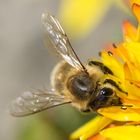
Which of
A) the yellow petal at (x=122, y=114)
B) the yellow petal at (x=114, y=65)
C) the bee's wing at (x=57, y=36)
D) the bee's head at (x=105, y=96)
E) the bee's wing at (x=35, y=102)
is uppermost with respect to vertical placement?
the bee's wing at (x=57, y=36)

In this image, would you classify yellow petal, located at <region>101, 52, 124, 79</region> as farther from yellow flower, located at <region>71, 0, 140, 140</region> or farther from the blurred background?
the blurred background

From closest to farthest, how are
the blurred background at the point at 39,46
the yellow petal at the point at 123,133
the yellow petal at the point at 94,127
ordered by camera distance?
1. the yellow petal at the point at 123,133
2. the yellow petal at the point at 94,127
3. the blurred background at the point at 39,46

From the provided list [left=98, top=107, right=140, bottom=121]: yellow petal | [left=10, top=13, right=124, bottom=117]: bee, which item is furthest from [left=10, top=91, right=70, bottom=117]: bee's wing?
[left=98, top=107, right=140, bottom=121]: yellow petal

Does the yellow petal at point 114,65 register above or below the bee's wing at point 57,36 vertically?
below

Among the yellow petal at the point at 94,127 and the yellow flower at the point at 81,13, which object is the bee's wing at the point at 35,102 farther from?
the yellow flower at the point at 81,13

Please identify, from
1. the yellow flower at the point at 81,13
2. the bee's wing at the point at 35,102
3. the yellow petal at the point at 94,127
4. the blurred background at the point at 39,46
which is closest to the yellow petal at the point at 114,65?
the yellow petal at the point at 94,127

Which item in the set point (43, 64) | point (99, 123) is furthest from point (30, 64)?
point (99, 123)

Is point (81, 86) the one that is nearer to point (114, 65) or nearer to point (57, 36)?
point (114, 65)
